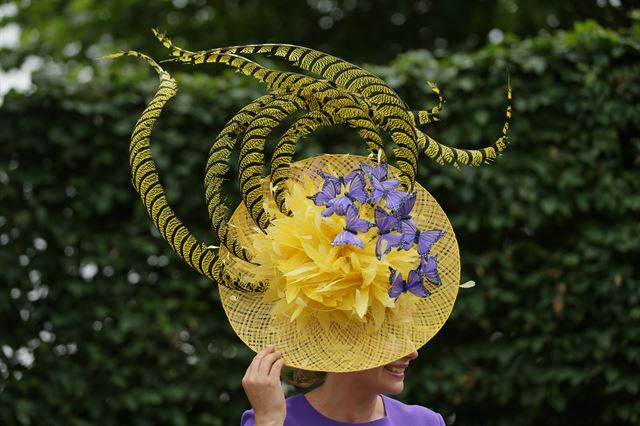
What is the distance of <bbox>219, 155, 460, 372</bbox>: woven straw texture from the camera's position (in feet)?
8.38

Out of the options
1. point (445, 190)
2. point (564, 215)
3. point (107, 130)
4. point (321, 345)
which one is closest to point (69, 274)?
point (107, 130)

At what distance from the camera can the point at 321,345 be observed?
8.43 ft

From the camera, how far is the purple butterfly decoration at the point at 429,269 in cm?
255

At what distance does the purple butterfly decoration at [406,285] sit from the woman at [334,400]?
178mm

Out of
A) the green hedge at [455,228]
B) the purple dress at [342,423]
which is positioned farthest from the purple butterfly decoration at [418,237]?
the green hedge at [455,228]

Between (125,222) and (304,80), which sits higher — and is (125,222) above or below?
below

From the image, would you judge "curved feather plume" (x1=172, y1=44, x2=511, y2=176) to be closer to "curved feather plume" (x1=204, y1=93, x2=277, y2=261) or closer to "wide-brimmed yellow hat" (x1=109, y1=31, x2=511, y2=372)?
"wide-brimmed yellow hat" (x1=109, y1=31, x2=511, y2=372)

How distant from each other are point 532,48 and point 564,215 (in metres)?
0.86

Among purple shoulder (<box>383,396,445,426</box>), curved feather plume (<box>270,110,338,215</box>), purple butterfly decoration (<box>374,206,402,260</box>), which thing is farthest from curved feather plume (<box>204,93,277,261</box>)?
purple shoulder (<box>383,396,445,426</box>)

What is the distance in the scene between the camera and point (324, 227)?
251cm

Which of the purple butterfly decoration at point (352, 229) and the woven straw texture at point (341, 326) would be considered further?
the woven straw texture at point (341, 326)

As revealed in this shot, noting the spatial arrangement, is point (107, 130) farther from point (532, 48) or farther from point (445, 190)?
point (532, 48)

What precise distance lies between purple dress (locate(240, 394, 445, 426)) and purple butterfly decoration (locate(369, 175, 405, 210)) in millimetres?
664

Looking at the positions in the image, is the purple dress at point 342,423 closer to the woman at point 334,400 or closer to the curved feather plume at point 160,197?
the woman at point 334,400
